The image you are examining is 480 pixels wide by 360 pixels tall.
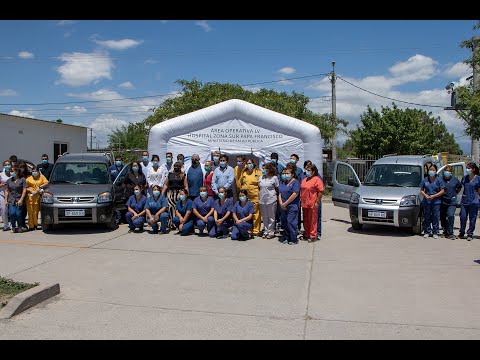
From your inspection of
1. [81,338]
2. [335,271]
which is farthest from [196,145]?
[81,338]

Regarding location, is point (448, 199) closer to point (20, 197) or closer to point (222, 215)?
point (222, 215)

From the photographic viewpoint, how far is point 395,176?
37.9ft

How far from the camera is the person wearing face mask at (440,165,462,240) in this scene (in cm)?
1034

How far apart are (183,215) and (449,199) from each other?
612cm

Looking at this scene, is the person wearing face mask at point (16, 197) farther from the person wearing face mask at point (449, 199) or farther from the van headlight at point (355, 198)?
the person wearing face mask at point (449, 199)

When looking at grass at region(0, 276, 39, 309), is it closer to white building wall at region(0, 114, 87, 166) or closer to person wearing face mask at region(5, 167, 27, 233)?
person wearing face mask at region(5, 167, 27, 233)

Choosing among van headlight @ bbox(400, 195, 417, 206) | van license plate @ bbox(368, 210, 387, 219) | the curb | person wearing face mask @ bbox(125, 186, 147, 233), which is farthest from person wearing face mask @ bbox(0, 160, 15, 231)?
van headlight @ bbox(400, 195, 417, 206)

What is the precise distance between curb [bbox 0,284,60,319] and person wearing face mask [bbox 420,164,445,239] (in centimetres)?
818

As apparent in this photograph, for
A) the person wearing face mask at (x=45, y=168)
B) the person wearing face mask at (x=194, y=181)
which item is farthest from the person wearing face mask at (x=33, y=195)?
the person wearing face mask at (x=194, y=181)

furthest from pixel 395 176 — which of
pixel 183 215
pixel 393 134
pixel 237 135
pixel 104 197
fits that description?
pixel 393 134

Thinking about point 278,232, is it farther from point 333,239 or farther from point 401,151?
point 401,151

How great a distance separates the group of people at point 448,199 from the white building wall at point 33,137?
19.7 meters
